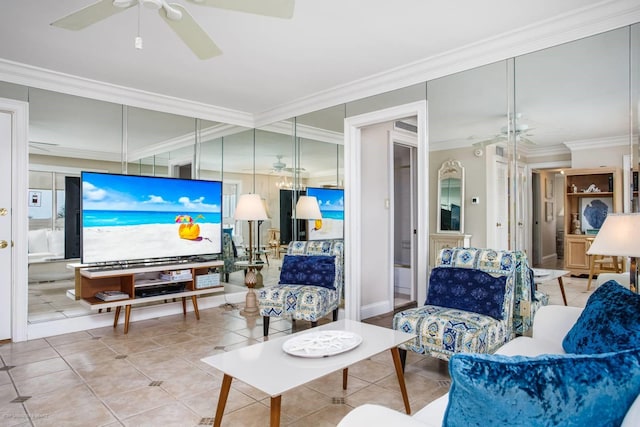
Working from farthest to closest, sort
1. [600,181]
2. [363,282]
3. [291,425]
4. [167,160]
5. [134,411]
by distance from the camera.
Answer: [167,160]
[363,282]
[600,181]
[134,411]
[291,425]

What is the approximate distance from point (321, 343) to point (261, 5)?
6.12 feet

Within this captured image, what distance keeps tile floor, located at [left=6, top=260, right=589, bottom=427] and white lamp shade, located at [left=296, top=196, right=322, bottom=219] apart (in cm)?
152

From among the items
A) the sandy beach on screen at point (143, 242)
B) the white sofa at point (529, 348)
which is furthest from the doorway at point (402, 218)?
the white sofa at point (529, 348)

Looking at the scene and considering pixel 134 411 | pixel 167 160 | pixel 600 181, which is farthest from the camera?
pixel 167 160

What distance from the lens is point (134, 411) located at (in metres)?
2.50

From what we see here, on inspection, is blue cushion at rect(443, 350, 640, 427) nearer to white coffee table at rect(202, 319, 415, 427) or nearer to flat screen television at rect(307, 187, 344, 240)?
white coffee table at rect(202, 319, 415, 427)

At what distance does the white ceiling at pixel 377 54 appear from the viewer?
9.19 ft

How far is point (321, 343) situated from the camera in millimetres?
2314

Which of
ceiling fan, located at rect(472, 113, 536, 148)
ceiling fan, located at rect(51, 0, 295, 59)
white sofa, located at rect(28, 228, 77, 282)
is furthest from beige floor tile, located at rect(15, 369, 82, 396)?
ceiling fan, located at rect(472, 113, 536, 148)

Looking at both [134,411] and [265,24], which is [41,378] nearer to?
[134,411]

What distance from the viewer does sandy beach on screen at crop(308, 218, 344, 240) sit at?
4707 mm

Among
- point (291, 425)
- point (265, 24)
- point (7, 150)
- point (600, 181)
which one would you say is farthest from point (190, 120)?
point (600, 181)

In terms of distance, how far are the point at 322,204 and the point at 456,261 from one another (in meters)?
1.99

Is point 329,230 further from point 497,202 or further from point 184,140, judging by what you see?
point 184,140
